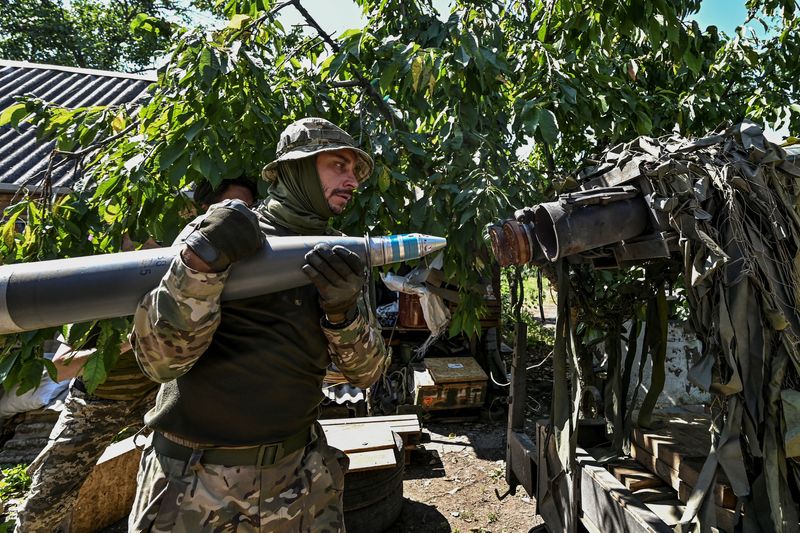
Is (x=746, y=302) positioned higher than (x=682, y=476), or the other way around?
(x=746, y=302)

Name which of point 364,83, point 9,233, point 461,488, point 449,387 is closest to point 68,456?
point 9,233

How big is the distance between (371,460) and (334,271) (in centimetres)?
269

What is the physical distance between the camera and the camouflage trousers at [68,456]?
2.95 m

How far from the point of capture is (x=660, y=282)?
2.86 m

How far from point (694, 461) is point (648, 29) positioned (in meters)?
2.25

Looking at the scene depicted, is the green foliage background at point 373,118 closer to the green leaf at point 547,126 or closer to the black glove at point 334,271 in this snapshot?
the green leaf at point 547,126

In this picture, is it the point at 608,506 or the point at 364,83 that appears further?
the point at 364,83

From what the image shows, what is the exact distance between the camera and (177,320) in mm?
1571

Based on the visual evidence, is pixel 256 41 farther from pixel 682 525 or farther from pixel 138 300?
pixel 682 525

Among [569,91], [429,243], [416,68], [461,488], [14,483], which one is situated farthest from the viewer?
[461,488]

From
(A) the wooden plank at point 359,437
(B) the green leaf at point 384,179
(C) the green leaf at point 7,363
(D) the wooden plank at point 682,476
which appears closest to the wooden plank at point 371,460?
(A) the wooden plank at point 359,437

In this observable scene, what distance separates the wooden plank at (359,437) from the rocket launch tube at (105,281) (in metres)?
2.67

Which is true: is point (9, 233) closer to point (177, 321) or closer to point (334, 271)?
point (177, 321)

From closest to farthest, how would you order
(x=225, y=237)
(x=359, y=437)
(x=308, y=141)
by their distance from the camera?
(x=225, y=237), (x=308, y=141), (x=359, y=437)
